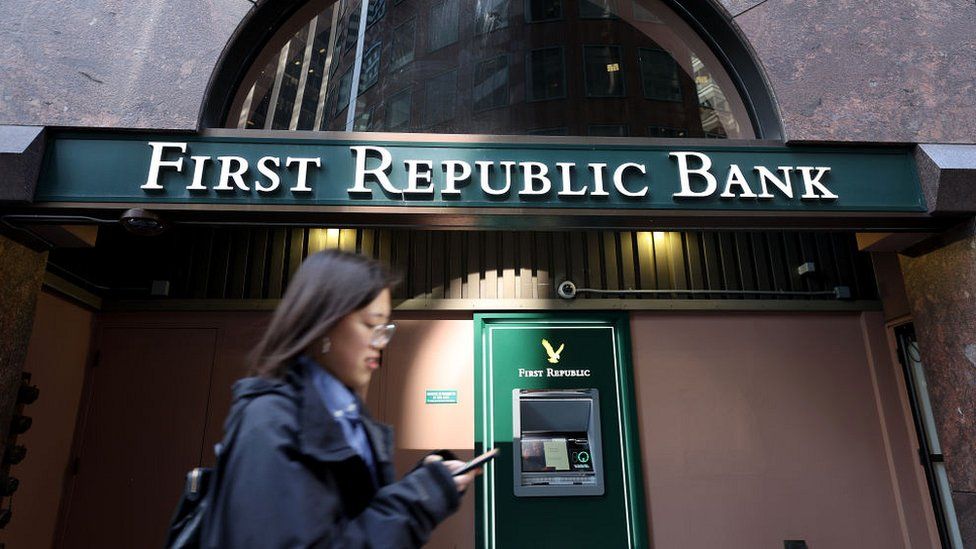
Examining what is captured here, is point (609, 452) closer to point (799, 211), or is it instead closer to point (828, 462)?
point (828, 462)

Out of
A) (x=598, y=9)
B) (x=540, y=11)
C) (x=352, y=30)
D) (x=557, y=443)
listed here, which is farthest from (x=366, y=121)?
(x=557, y=443)

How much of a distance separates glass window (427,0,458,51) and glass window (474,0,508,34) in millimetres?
201

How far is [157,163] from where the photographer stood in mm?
2568

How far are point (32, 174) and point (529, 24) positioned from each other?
171 inches

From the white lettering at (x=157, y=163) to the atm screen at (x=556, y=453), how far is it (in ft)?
9.27

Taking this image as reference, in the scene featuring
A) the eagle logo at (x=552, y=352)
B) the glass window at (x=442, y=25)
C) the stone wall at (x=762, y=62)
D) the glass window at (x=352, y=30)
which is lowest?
the eagle logo at (x=552, y=352)

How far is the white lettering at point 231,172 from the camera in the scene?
2566 millimetres

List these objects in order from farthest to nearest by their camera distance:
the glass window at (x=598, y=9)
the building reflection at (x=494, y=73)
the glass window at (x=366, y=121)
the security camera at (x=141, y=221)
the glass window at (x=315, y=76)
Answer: the glass window at (x=598, y=9)
the glass window at (x=366, y=121)
the glass window at (x=315, y=76)
the building reflection at (x=494, y=73)
the security camera at (x=141, y=221)

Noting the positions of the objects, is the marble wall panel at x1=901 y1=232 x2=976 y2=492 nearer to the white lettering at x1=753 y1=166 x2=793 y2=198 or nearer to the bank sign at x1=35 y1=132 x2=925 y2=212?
the bank sign at x1=35 y1=132 x2=925 y2=212

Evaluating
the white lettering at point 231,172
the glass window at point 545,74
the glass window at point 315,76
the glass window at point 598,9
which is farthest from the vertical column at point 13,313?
the glass window at point 545,74

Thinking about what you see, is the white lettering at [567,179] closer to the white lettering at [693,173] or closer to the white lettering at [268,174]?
the white lettering at [693,173]

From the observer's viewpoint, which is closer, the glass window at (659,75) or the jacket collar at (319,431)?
the jacket collar at (319,431)

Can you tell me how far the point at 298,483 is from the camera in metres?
0.81

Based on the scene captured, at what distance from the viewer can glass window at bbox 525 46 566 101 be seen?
5348 millimetres
